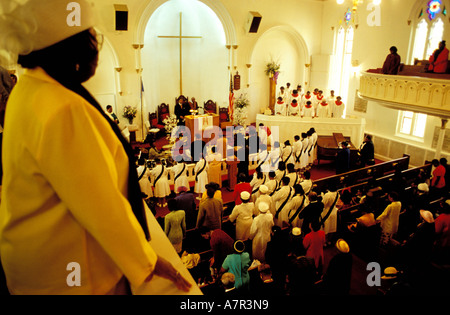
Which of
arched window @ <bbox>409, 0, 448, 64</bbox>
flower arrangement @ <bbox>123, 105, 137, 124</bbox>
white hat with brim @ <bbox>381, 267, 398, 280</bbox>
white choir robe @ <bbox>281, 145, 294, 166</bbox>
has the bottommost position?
white hat with brim @ <bbox>381, 267, 398, 280</bbox>

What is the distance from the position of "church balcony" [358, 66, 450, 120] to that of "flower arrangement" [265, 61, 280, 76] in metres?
5.80

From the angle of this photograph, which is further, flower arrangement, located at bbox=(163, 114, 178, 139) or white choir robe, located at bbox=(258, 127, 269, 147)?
flower arrangement, located at bbox=(163, 114, 178, 139)

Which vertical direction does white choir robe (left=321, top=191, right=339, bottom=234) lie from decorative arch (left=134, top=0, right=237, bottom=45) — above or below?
below

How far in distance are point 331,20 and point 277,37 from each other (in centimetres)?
324

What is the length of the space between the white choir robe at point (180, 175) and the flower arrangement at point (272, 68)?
400 inches

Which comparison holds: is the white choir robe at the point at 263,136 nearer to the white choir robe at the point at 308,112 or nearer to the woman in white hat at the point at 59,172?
the white choir robe at the point at 308,112

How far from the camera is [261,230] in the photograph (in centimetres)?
619

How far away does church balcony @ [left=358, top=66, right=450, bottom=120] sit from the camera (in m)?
9.67

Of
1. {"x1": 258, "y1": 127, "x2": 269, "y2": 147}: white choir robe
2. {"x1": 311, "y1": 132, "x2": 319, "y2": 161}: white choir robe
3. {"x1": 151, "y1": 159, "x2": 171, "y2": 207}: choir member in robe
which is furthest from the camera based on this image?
{"x1": 258, "y1": 127, "x2": 269, "y2": 147}: white choir robe

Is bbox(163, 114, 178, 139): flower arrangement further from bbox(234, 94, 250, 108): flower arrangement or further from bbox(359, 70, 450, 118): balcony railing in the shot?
bbox(359, 70, 450, 118): balcony railing

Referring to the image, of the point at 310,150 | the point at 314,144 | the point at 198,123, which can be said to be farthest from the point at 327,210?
the point at 198,123

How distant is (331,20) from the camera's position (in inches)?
704

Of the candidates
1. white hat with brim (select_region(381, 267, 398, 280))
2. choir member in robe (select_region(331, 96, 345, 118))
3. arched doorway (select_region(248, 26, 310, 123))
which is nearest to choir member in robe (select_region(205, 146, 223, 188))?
white hat with brim (select_region(381, 267, 398, 280))
